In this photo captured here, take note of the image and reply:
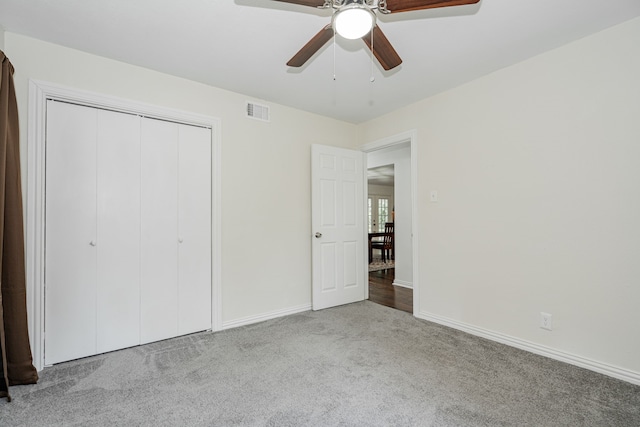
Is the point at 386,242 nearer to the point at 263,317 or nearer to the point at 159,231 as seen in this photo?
the point at 263,317

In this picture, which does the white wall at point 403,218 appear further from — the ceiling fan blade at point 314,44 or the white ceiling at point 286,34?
the ceiling fan blade at point 314,44

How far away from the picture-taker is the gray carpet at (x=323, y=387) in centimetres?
164

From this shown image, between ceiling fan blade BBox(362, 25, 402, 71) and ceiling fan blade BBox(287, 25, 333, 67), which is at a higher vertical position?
ceiling fan blade BBox(287, 25, 333, 67)

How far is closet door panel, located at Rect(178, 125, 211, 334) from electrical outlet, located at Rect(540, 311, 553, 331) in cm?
293

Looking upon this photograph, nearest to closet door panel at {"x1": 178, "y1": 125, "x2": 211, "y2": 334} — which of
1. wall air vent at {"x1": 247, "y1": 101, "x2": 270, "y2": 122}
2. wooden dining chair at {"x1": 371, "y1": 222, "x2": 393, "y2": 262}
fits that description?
wall air vent at {"x1": 247, "y1": 101, "x2": 270, "y2": 122}

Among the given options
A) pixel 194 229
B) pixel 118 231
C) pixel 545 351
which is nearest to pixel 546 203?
pixel 545 351

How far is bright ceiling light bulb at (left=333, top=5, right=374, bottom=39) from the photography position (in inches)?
51.1

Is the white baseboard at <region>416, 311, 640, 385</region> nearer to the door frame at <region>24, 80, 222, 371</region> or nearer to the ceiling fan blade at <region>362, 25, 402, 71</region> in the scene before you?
the ceiling fan blade at <region>362, 25, 402, 71</region>

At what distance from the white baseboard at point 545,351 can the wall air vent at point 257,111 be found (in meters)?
2.83

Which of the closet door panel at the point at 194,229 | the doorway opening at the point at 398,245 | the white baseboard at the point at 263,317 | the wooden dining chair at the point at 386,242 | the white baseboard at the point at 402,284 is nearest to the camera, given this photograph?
the closet door panel at the point at 194,229

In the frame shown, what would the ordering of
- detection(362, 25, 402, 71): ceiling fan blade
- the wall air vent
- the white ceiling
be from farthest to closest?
the wall air vent → the white ceiling → detection(362, 25, 402, 71): ceiling fan blade

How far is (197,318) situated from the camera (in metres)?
2.84

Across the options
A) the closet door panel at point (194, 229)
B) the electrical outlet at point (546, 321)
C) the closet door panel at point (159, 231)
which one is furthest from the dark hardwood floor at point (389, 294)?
the closet door panel at point (159, 231)

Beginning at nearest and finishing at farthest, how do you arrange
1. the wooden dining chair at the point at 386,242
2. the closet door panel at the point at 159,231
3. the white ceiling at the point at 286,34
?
the white ceiling at the point at 286,34, the closet door panel at the point at 159,231, the wooden dining chair at the point at 386,242
